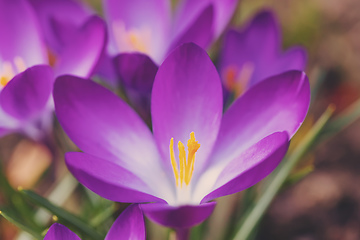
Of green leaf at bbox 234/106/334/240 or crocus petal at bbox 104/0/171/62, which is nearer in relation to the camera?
green leaf at bbox 234/106/334/240

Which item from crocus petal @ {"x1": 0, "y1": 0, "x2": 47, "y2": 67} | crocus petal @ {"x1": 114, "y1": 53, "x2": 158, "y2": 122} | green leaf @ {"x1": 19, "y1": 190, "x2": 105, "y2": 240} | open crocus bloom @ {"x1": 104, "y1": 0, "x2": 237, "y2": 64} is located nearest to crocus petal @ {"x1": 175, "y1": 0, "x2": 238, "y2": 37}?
open crocus bloom @ {"x1": 104, "y1": 0, "x2": 237, "y2": 64}

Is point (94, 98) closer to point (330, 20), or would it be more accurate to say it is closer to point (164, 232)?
point (164, 232)

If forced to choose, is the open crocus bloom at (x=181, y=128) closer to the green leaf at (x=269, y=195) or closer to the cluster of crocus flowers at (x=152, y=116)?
the cluster of crocus flowers at (x=152, y=116)

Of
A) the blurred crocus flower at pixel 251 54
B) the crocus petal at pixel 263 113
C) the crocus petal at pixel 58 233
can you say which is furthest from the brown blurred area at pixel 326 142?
the crocus petal at pixel 58 233

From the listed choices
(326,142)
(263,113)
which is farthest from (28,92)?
(326,142)

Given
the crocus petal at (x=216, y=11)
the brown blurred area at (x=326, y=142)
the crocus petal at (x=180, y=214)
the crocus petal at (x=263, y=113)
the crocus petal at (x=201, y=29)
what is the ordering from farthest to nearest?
the brown blurred area at (x=326, y=142) → the crocus petal at (x=216, y=11) → the crocus petal at (x=201, y=29) → the crocus petal at (x=263, y=113) → the crocus petal at (x=180, y=214)

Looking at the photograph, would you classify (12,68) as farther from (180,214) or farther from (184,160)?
(180,214)

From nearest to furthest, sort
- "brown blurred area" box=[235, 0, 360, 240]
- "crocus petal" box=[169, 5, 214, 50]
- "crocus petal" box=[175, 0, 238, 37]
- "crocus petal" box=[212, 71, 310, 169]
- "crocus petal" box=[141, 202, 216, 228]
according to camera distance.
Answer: "crocus petal" box=[141, 202, 216, 228]
"crocus petal" box=[212, 71, 310, 169]
"crocus petal" box=[169, 5, 214, 50]
"crocus petal" box=[175, 0, 238, 37]
"brown blurred area" box=[235, 0, 360, 240]

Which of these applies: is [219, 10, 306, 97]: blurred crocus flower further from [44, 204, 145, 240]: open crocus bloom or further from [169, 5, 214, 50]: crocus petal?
[44, 204, 145, 240]: open crocus bloom
